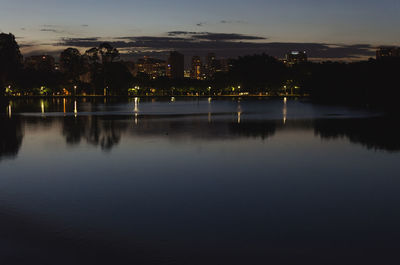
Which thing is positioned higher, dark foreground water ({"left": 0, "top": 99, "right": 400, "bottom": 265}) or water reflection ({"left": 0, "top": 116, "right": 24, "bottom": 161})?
dark foreground water ({"left": 0, "top": 99, "right": 400, "bottom": 265})

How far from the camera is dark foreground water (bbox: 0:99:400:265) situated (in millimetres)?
7410

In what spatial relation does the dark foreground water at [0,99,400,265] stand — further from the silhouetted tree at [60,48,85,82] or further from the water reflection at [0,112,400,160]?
the silhouetted tree at [60,48,85,82]

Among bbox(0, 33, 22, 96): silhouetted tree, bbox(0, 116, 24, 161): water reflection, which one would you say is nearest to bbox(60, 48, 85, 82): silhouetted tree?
bbox(0, 33, 22, 96): silhouetted tree

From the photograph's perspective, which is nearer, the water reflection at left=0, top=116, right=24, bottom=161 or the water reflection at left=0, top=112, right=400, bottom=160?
the water reflection at left=0, top=116, right=24, bottom=161

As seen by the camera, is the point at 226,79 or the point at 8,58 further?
the point at 226,79

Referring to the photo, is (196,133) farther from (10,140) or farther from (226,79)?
(226,79)

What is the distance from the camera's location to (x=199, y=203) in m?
10.4

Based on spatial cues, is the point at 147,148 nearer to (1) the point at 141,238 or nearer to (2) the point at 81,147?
(2) the point at 81,147

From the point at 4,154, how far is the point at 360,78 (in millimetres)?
70817

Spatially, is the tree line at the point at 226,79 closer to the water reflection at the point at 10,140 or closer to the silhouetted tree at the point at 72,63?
the silhouetted tree at the point at 72,63

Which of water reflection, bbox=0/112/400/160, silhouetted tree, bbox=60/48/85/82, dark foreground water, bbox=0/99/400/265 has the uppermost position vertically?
silhouetted tree, bbox=60/48/85/82

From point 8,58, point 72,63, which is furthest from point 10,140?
point 72,63

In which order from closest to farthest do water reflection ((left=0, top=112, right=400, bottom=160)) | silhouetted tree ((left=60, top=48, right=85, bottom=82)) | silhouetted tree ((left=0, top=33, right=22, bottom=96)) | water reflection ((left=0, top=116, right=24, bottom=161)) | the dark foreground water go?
the dark foreground water
water reflection ((left=0, top=116, right=24, bottom=161))
water reflection ((left=0, top=112, right=400, bottom=160))
silhouetted tree ((left=0, top=33, right=22, bottom=96))
silhouetted tree ((left=60, top=48, right=85, bottom=82))

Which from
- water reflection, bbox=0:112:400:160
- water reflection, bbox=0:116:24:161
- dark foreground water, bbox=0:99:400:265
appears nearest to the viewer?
dark foreground water, bbox=0:99:400:265
